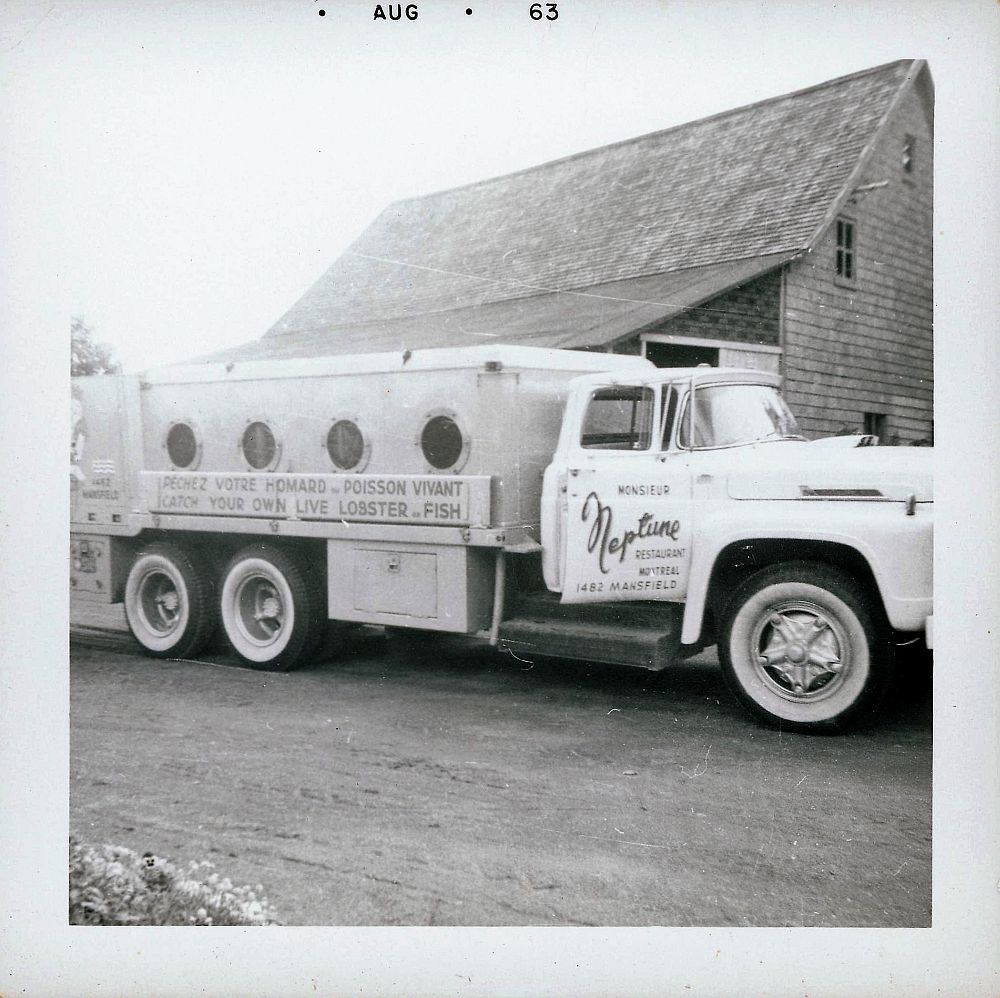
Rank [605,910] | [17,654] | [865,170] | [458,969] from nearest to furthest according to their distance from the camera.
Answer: [605,910]
[458,969]
[17,654]
[865,170]

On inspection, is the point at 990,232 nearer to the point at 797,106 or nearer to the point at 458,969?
the point at 797,106

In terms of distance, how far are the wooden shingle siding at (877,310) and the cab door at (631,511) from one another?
3.28 feet

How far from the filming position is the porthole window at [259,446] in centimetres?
639

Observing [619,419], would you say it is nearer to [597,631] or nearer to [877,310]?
[597,631]

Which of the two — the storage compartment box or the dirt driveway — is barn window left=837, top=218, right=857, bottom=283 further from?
the storage compartment box

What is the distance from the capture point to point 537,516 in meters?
5.68

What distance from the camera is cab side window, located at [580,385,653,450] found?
542 cm

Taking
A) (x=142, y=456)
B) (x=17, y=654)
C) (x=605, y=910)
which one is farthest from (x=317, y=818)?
(x=142, y=456)

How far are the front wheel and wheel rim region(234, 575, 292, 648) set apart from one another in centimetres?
317

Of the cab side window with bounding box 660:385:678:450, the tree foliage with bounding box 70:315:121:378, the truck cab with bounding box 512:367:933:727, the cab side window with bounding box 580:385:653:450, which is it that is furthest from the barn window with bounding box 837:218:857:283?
the tree foliage with bounding box 70:315:121:378

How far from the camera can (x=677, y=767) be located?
4.43 metres

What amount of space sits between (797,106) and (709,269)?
151 cm

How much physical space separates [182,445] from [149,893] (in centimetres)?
354

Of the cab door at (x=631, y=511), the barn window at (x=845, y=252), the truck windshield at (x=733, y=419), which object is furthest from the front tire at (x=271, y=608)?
the barn window at (x=845, y=252)
